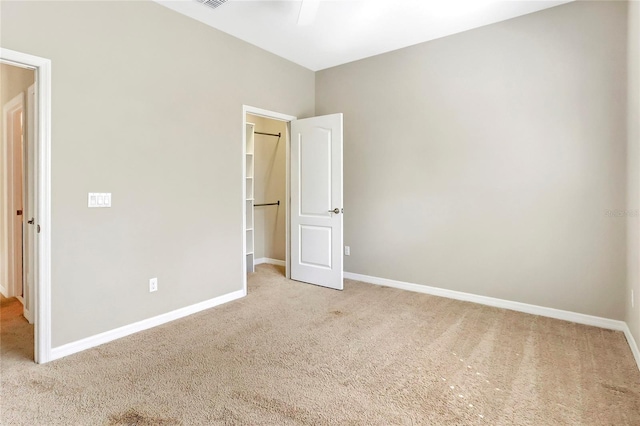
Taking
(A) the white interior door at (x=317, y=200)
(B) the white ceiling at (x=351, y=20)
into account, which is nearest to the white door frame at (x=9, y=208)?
(B) the white ceiling at (x=351, y=20)

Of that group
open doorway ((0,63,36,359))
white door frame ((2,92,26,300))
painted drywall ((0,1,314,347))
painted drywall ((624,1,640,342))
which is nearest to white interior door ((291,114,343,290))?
painted drywall ((0,1,314,347))

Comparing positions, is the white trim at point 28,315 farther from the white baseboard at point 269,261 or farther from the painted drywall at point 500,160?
the painted drywall at point 500,160

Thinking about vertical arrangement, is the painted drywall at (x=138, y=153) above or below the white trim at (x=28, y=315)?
above

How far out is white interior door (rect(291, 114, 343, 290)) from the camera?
13.3 feet

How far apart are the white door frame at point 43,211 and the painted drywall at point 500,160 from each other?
3.17 metres

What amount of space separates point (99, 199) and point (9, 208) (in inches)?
78.1

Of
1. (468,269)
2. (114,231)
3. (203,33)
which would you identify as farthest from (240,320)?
(203,33)

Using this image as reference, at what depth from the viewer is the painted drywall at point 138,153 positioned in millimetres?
2422

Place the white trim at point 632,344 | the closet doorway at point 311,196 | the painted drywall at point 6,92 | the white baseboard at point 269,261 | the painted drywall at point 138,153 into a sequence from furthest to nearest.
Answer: the white baseboard at point 269,261 → the closet doorway at point 311,196 → the painted drywall at point 6,92 → the painted drywall at point 138,153 → the white trim at point 632,344

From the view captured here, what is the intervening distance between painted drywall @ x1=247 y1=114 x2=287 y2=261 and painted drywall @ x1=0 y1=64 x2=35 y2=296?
292 cm

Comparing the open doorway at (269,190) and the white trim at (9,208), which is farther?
the open doorway at (269,190)

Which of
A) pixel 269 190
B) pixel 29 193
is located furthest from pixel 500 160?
pixel 29 193

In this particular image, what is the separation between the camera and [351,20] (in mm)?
3309

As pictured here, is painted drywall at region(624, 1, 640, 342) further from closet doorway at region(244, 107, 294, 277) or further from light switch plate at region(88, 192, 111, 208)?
closet doorway at region(244, 107, 294, 277)
